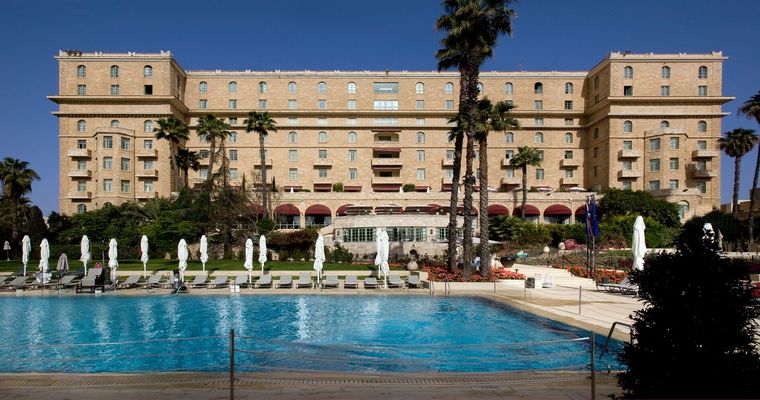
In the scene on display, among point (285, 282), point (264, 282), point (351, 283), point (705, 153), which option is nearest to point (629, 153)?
point (705, 153)

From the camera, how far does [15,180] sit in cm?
4328

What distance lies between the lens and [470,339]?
545 inches

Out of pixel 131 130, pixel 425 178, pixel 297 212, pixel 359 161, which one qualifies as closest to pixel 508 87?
pixel 425 178

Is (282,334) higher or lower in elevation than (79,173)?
lower

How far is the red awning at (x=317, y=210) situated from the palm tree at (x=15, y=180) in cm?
2783

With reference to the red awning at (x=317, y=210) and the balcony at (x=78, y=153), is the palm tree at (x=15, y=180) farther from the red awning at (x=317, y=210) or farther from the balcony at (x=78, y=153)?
the red awning at (x=317, y=210)

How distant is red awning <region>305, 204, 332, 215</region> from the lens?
5516cm

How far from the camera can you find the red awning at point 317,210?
55.2 meters

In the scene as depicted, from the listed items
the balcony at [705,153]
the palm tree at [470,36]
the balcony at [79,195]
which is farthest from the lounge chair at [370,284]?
the balcony at [705,153]

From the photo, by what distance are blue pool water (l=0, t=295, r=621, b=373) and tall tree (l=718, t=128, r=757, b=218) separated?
46.5 metres

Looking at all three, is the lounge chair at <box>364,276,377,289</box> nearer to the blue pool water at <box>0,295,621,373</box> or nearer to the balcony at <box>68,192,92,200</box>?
the blue pool water at <box>0,295,621,373</box>

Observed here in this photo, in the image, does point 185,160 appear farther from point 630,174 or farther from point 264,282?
point 630,174

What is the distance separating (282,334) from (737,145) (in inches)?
2205

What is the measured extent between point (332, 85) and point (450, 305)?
53399 millimetres
